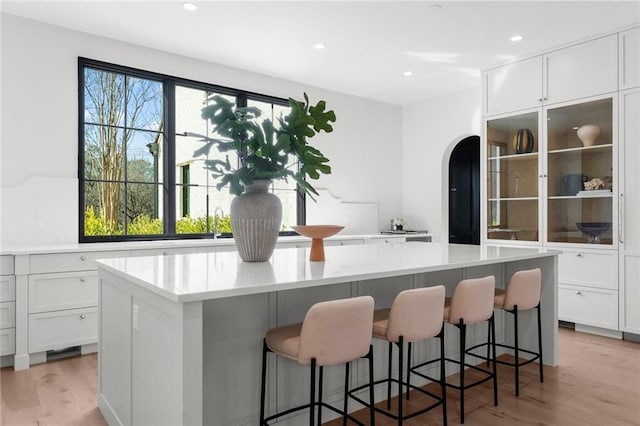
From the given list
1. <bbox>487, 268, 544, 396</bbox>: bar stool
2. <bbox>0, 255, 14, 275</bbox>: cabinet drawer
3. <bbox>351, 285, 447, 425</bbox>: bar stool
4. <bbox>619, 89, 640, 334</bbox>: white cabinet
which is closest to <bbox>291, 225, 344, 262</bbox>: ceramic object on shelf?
<bbox>351, 285, 447, 425</bbox>: bar stool

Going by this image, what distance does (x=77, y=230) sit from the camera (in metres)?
3.90

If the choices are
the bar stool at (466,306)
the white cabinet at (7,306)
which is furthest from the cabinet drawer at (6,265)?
the bar stool at (466,306)

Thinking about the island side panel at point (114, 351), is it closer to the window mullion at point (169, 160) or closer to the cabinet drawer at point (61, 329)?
the cabinet drawer at point (61, 329)

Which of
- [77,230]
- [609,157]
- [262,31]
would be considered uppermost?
[262,31]

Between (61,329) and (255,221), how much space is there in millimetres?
2166

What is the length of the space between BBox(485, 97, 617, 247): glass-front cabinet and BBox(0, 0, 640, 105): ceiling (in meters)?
0.74

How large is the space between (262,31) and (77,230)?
246cm

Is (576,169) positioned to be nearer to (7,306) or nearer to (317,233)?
(317,233)

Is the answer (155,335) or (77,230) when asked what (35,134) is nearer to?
(77,230)

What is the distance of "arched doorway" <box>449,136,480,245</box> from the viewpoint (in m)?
6.31

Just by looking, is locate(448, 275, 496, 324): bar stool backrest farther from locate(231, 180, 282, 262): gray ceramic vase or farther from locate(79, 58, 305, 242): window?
locate(79, 58, 305, 242): window

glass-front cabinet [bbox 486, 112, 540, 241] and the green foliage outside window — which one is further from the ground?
glass-front cabinet [bbox 486, 112, 540, 241]

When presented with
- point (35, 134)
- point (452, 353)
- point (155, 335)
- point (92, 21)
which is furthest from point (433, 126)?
point (155, 335)

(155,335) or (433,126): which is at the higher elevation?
(433,126)
